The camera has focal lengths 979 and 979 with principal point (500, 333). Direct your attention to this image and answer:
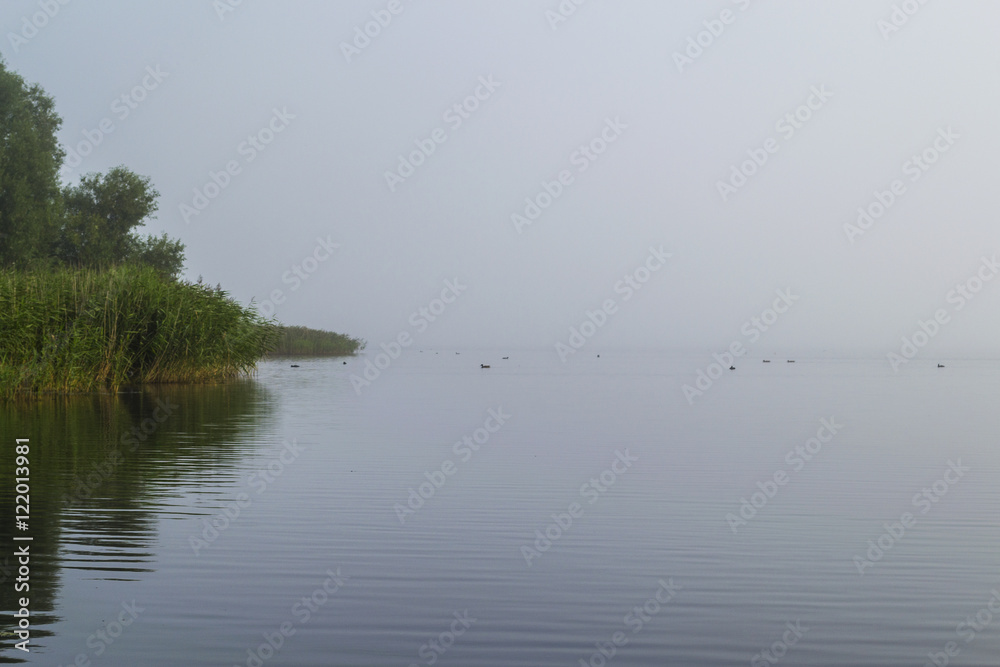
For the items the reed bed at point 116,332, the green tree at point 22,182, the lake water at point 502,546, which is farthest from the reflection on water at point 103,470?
the green tree at point 22,182

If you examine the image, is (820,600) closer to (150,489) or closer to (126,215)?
(150,489)

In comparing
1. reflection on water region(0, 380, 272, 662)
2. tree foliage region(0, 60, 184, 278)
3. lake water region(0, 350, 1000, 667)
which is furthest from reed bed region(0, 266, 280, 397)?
tree foliage region(0, 60, 184, 278)

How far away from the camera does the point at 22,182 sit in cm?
5075

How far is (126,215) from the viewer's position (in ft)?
188

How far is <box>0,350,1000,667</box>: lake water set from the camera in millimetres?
5926

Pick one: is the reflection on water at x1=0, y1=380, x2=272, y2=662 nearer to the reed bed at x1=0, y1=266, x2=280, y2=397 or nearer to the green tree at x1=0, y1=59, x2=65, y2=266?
the reed bed at x1=0, y1=266, x2=280, y2=397

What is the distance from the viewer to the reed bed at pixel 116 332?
2475 cm

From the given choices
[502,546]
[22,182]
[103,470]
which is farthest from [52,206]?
[502,546]

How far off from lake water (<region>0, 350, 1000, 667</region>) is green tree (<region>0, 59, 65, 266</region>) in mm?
35933

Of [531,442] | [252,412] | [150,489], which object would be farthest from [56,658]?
[252,412]

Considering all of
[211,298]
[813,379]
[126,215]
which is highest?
[126,215]

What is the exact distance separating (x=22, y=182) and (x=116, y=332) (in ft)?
86.3

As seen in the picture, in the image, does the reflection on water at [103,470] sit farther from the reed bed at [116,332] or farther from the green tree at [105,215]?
the green tree at [105,215]

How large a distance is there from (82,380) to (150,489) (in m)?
17.5
